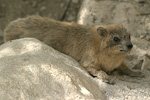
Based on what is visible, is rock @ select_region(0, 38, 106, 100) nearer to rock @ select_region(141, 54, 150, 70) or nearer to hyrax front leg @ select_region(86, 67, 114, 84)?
hyrax front leg @ select_region(86, 67, 114, 84)

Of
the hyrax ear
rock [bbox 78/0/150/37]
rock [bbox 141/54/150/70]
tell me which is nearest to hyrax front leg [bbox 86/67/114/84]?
the hyrax ear

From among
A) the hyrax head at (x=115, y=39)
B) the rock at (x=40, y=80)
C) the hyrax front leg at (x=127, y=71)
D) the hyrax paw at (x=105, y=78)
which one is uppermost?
the hyrax head at (x=115, y=39)

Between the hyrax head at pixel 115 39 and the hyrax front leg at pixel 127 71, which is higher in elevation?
the hyrax head at pixel 115 39

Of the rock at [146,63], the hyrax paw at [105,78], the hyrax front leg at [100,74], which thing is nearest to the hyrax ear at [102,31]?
the hyrax front leg at [100,74]

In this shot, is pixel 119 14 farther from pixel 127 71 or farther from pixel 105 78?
pixel 105 78

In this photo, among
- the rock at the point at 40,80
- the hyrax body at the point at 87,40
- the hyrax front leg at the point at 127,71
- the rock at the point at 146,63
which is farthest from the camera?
the rock at the point at 146,63

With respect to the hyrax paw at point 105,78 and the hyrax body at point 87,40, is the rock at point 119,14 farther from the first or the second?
the hyrax paw at point 105,78

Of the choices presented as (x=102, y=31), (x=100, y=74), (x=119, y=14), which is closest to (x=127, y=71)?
(x=100, y=74)
